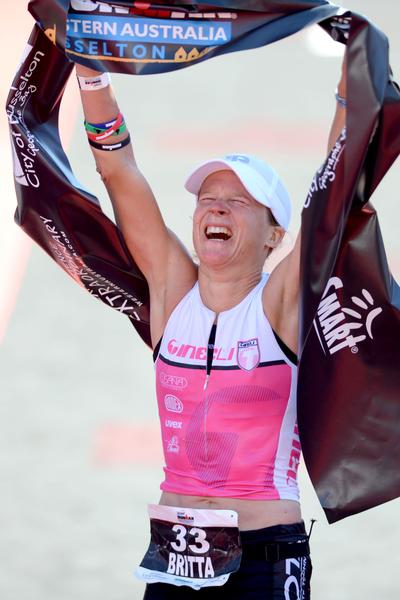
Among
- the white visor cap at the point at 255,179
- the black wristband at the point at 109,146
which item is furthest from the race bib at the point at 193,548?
the black wristband at the point at 109,146

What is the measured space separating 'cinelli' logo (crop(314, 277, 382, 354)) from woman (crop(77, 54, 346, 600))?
0.30ft

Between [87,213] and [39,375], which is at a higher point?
[39,375]

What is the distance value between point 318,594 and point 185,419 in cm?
188

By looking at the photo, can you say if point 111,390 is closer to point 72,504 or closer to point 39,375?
point 39,375

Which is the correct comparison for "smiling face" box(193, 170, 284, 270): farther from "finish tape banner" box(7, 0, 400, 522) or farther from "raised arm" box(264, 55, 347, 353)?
"finish tape banner" box(7, 0, 400, 522)

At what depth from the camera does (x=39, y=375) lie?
262 inches

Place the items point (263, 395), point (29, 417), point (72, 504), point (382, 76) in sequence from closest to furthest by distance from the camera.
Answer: point (382, 76) → point (263, 395) → point (72, 504) → point (29, 417)

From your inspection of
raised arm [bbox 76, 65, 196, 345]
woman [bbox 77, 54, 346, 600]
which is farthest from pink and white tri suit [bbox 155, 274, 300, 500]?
raised arm [bbox 76, 65, 196, 345]

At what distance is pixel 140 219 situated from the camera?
352 centimetres

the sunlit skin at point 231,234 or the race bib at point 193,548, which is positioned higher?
the sunlit skin at point 231,234

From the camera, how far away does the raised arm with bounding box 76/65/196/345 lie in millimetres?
3465

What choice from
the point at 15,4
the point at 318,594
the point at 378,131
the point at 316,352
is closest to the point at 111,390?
the point at 318,594

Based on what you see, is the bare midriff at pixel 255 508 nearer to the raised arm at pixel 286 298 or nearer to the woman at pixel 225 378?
the woman at pixel 225 378

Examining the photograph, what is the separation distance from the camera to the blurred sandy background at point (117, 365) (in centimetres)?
512
